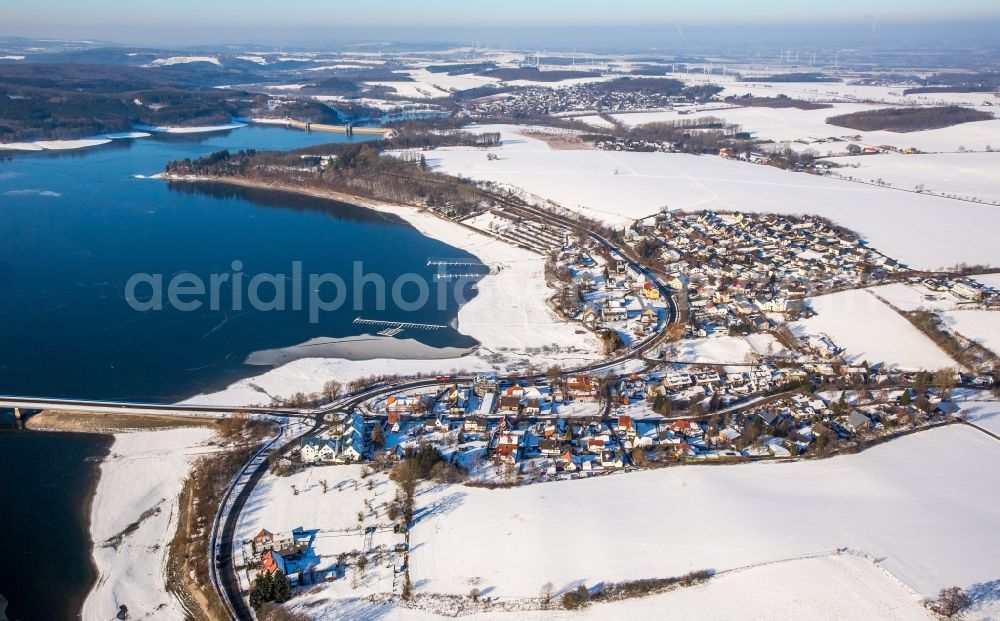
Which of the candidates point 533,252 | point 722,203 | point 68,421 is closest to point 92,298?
point 68,421

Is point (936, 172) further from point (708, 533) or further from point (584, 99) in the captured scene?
point (584, 99)

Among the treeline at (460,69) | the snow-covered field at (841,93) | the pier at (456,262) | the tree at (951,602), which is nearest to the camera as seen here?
the tree at (951,602)

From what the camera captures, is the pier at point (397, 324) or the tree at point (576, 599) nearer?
the tree at point (576, 599)

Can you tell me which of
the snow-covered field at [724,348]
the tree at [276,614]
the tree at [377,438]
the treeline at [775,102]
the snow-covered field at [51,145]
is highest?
the treeline at [775,102]

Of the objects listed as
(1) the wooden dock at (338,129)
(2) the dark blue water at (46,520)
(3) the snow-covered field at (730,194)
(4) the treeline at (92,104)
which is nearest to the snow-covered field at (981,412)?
(3) the snow-covered field at (730,194)

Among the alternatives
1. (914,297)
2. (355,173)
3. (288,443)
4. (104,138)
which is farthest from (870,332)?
(104,138)

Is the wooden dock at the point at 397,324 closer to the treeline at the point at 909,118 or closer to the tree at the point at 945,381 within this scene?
the tree at the point at 945,381
